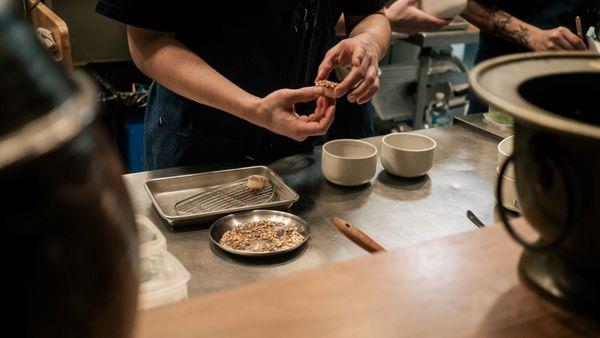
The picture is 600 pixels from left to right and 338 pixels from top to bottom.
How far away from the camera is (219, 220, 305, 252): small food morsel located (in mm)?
1389

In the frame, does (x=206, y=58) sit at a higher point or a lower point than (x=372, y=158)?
higher

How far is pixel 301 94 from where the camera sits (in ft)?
5.44

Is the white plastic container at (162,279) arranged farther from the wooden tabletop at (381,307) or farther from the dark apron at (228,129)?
the dark apron at (228,129)

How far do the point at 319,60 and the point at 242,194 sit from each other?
70 cm

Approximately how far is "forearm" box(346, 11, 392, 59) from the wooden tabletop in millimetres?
1566

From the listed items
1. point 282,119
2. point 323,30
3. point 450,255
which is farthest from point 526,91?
point 323,30

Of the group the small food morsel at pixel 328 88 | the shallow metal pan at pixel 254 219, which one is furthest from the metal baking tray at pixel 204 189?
the small food morsel at pixel 328 88

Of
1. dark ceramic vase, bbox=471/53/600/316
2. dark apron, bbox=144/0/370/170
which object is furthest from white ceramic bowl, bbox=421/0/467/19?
dark ceramic vase, bbox=471/53/600/316

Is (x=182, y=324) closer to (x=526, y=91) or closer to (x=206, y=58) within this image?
(x=526, y=91)

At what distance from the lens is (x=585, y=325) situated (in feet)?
1.78

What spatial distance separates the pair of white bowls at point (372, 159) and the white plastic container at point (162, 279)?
663 mm

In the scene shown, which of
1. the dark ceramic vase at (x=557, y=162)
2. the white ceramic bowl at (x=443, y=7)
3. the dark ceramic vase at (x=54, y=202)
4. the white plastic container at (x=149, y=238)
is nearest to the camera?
the dark ceramic vase at (x=54, y=202)

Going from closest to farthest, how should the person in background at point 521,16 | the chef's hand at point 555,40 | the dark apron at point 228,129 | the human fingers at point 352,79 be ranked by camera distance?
1. the human fingers at point 352,79
2. the dark apron at point 228,129
3. the chef's hand at point 555,40
4. the person in background at point 521,16

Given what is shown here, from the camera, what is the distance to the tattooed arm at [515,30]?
103 inches
